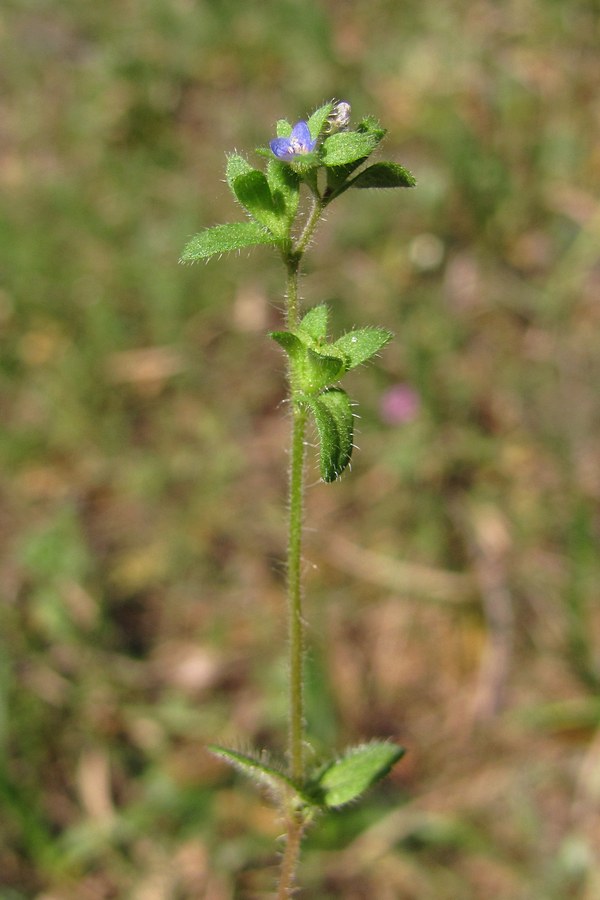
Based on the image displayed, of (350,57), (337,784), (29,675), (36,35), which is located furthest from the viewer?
(36,35)

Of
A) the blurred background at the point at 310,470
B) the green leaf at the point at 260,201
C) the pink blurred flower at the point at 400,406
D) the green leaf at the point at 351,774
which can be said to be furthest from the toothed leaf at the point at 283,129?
the pink blurred flower at the point at 400,406

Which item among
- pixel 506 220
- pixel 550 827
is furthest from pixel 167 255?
pixel 550 827

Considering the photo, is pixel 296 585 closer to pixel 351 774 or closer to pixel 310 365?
pixel 310 365

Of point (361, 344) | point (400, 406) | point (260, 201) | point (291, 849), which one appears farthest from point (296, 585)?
point (400, 406)

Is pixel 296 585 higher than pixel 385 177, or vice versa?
pixel 385 177

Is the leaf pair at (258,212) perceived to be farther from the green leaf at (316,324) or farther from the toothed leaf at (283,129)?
the green leaf at (316,324)

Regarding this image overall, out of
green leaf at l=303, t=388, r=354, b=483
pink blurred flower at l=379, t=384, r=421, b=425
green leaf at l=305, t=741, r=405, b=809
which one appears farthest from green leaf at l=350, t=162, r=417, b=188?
pink blurred flower at l=379, t=384, r=421, b=425

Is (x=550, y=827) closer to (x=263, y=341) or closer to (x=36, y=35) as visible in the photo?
(x=263, y=341)
